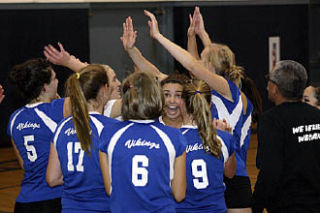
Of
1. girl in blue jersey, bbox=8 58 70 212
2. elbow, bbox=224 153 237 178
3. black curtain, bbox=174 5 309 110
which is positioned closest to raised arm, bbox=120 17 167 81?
girl in blue jersey, bbox=8 58 70 212

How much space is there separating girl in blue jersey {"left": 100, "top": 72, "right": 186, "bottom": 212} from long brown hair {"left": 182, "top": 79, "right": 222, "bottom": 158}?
356mm

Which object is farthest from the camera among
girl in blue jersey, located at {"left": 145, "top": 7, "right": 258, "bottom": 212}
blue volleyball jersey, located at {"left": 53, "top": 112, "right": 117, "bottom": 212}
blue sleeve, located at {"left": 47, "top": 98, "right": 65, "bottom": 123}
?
girl in blue jersey, located at {"left": 145, "top": 7, "right": 258, "bottom": 212}

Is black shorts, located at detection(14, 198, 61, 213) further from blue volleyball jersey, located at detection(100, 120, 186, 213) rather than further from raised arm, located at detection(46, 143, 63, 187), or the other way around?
blue volleyball jersey, located at detection(100, 120, 186, 213)

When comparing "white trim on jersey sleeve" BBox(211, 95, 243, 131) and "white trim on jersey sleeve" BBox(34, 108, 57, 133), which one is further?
"white trim on jersey sleeve" BBox(211, 95, 243, 131)

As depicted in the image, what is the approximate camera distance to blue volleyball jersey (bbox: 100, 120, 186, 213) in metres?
3.27

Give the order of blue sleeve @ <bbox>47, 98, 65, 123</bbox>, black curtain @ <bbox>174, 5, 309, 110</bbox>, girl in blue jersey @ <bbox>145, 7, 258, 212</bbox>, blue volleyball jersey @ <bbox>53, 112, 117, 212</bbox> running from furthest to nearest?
black curtain @ <bbox>174, 5, 309, 110</bbox> → girl in blue jersey @ <bbox>145, 7, 258, 212</bbox> → blue sleeve @ <bbox>47, 98, 65, 123</bbox> → blue volleyball jersey @ <bbox>53, 112, 117, 212</bbox>

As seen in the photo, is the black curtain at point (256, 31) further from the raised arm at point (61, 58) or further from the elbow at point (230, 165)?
the elbow at point (230, 165)

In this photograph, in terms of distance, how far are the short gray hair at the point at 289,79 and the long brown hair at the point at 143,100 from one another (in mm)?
751

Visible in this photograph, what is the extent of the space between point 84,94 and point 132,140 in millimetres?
515

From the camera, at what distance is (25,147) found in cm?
416

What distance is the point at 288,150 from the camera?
3.65 metres

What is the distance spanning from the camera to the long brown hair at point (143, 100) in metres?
3.33

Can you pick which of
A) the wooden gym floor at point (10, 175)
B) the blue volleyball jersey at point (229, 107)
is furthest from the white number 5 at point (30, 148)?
the wooden gym floor at point (10, 175)

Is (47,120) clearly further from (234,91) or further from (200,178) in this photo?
(234,91)
